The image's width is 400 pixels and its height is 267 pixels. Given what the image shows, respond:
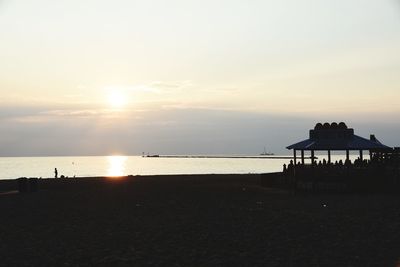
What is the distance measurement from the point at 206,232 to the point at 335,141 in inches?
555

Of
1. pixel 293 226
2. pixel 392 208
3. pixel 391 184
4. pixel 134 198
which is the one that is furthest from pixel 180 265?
pixel 391 184

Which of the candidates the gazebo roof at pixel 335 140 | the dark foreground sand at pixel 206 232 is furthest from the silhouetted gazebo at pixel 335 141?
the dark foreground sand at pixel 206 232

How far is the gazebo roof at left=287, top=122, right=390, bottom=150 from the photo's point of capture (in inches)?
1021

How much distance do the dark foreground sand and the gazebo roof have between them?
9.69 ft

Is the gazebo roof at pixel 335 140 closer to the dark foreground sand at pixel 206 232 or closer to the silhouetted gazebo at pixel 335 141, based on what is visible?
the silhouetted gazebo at pixel 335 141

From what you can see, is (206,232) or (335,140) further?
(335,140)

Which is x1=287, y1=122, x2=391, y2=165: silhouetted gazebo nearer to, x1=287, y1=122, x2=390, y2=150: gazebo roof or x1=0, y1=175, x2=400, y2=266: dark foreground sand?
x1=287, y1=122, x2=390, y2=150: gazebo roof

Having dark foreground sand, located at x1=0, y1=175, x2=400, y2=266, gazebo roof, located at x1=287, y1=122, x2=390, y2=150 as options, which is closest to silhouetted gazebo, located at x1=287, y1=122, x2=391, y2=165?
gazebo roof, located at x1=287, y1=122, x2=390, y2=150

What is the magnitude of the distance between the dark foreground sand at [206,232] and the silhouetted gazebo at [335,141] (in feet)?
9.54

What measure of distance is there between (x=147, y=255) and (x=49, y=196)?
58.2 feet

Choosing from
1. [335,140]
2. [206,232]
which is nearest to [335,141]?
[335,140]

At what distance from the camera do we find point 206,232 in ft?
47.9

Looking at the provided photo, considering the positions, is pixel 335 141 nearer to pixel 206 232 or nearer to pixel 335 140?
pixel 335 140

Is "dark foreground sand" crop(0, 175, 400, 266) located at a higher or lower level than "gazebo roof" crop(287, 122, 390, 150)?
lower
